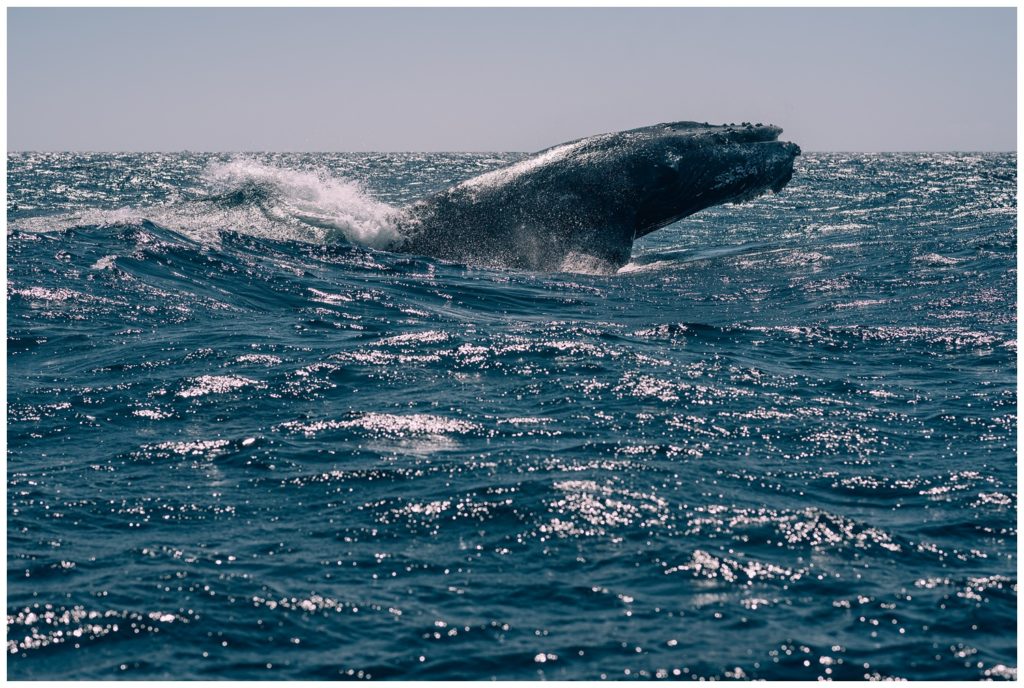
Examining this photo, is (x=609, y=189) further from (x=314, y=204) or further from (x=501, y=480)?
(x=501, y=480)

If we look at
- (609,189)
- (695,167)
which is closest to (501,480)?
(609,189)

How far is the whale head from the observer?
764 inches

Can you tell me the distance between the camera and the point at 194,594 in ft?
21.0

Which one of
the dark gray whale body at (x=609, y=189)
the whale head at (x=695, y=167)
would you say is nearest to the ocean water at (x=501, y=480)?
the dark gray whale body at (x=609, y=189)

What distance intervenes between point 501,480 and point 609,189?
11.9m

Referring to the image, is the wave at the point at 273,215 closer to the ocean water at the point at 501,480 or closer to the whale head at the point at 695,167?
the ocean water at the point at 501,480

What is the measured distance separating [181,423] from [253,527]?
267 centimetres

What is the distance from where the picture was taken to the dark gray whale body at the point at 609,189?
19469 millimetres

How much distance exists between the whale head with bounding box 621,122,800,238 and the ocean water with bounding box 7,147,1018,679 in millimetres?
3063

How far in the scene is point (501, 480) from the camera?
8.30 m

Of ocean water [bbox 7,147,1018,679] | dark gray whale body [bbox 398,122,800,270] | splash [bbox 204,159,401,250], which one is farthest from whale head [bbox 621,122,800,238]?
splash [bbox 204,159,401,250]

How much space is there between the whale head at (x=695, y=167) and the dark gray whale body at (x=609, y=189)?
0.02 meters

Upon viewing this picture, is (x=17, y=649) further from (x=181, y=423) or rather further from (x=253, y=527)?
(x=181, y=423)

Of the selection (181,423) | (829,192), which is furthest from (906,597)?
(829,192)
